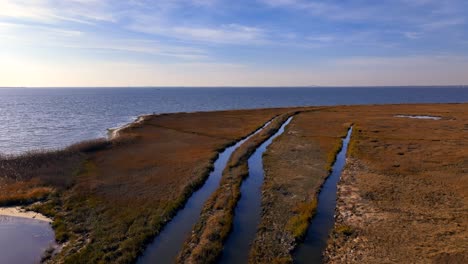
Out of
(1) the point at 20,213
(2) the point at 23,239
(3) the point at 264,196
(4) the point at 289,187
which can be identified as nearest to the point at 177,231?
(3) the point at 264,196

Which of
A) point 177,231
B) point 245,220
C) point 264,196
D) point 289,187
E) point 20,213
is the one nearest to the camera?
point 177,231

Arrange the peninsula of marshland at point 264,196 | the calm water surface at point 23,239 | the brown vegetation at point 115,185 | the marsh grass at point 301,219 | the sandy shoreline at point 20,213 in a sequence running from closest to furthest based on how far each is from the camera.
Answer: the calm water surface at point 23,239, the peninsula of marshland at point 264,196, the brown vegetation at point 115,185, the marsh grass at point 301,219, the sandy shoreline at point 20,213

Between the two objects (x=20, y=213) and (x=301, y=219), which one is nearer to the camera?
(x=301, y=219)

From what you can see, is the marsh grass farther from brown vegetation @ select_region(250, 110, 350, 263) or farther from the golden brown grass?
the golden brown grass

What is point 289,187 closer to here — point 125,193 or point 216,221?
point 216,221

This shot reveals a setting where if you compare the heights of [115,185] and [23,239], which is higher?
[115,185]

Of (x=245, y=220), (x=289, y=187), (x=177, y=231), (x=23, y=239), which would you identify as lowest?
(x=23, y=239)

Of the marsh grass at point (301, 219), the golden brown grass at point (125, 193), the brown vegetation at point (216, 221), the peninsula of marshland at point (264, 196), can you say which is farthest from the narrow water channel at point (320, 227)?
the golden brown grass at point (125, 193)

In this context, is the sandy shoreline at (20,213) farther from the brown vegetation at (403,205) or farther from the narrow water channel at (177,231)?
the brown vegetation at (403,205)
